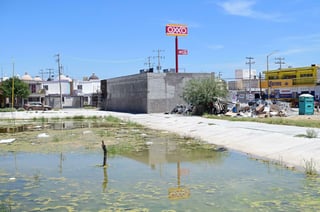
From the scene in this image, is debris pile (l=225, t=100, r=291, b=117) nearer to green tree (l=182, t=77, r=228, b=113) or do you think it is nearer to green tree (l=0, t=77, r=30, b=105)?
green tree (l=182, t=77, r=228, b=113)

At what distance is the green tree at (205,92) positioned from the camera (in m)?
38.2

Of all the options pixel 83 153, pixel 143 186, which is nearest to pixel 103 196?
pixel 143 186

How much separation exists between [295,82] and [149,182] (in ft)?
239

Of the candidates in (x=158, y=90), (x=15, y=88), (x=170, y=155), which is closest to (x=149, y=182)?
(x=170, y=155)

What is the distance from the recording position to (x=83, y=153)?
55.1ft

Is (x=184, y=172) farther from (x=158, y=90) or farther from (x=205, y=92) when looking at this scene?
(x=158, y=90)

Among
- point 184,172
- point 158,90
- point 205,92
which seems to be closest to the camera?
point 184,172

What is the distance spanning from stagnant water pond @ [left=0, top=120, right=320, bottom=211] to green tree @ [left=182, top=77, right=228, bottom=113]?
812 inches

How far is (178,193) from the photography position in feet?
31.6

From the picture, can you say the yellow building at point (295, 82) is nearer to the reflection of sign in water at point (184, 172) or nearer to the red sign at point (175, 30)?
the red sign at point (175, 30)

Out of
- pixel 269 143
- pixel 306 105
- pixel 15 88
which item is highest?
pixel 15 88

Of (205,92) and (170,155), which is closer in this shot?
(170,155)

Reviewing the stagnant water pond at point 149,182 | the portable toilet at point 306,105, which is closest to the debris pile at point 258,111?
the portable toilet at point 306,105

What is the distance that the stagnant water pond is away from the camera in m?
8.59
